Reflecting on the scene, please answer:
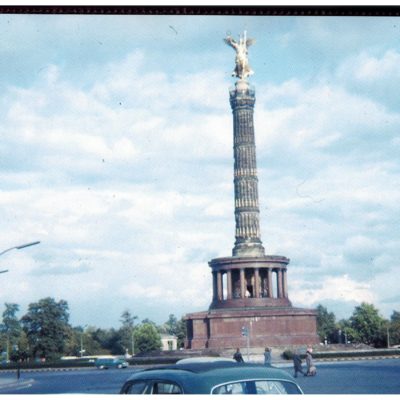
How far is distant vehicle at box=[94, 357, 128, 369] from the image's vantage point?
98.3ft

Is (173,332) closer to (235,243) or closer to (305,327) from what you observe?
(235,243)

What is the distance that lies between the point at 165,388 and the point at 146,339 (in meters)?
32.6

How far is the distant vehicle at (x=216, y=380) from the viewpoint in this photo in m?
5.54

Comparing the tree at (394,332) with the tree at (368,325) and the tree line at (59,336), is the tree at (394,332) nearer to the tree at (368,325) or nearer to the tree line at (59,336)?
the tree at (368,325)

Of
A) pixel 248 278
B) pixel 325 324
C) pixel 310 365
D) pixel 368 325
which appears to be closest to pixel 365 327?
pixel 368 325

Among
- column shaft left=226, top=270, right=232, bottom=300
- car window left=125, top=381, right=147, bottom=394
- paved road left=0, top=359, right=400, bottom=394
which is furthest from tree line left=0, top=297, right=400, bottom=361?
car window left=125, top=381, right=147, bottom=394

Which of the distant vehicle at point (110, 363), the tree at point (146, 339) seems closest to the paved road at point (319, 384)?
the distant vehicle at point (110, 363)

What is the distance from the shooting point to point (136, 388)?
6.05 metres

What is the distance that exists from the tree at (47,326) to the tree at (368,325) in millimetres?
27751

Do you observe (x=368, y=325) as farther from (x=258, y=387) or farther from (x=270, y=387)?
(x=258, y=387)

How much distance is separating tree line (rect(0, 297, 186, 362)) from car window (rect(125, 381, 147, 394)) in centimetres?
900

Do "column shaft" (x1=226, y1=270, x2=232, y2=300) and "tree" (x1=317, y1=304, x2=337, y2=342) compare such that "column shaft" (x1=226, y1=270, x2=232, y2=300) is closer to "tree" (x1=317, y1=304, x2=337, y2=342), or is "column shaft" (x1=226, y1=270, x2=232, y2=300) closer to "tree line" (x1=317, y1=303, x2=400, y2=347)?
"tree line" (x1=317, y1=303, x2=400, y2=347)

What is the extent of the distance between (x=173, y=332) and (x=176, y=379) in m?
41.1
